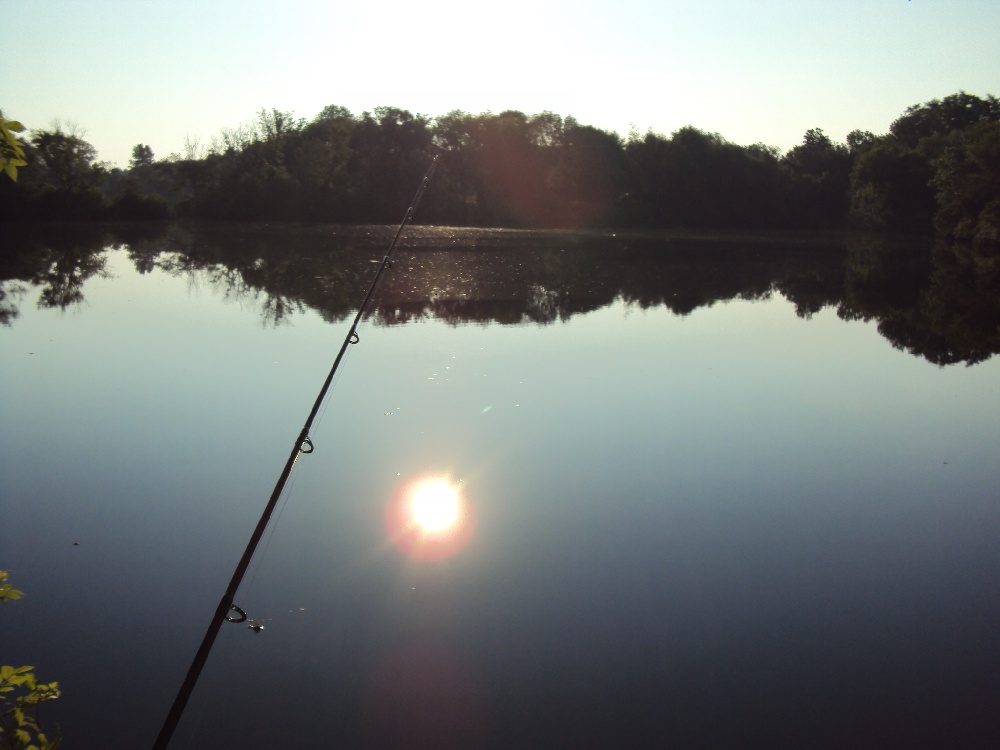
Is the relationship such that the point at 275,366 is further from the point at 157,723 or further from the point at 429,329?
the point at 157,723

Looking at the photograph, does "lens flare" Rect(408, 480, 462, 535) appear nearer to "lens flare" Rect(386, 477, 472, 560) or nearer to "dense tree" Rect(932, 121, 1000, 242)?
"lens flare" Rect(386, 477, 472, 560)

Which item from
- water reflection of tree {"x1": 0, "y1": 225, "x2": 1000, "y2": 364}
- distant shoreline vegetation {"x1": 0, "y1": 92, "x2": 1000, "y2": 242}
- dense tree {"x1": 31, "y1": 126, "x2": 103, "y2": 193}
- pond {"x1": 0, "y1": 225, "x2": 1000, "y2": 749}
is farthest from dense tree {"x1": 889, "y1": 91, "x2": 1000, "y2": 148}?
pond {"x1": 0, "y1": 225, "x2": 1000, "y2": 749}

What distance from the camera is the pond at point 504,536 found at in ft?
12.6

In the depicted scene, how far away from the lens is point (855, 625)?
15.2 feet

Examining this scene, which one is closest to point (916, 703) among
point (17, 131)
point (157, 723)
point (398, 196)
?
point (157, 723)

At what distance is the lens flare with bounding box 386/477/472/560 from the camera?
5305 mm

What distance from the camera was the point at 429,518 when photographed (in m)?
5.75

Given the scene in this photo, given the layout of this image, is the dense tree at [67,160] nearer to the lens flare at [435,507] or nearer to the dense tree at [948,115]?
the lens flare at [435,507]

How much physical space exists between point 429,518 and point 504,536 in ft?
1.84

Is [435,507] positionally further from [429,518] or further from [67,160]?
[67,160]

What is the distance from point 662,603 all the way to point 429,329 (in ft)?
28.4

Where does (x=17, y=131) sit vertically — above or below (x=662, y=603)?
above

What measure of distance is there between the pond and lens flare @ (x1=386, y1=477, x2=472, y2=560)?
32 mm

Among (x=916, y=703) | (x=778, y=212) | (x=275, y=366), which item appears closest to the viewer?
(x=916, y=703)
